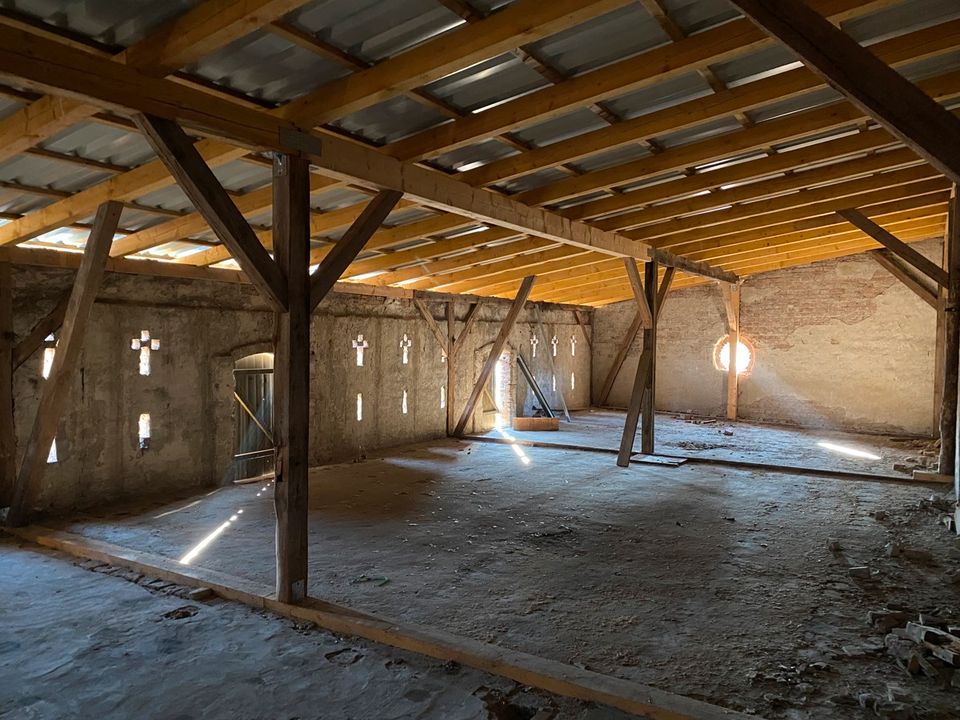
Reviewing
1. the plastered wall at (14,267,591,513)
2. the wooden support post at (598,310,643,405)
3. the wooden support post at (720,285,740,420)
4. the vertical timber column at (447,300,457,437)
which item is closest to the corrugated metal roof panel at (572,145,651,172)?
the plastered wall at (14,267,591,513)

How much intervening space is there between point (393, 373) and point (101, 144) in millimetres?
6354

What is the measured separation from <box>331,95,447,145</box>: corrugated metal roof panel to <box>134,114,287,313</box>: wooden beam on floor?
1.05 metres

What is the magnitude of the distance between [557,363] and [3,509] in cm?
1116

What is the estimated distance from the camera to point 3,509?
18.2 feet

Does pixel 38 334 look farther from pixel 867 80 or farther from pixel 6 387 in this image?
pixel 867 80

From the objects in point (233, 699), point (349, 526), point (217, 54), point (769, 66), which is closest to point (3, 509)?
point (349, 526)

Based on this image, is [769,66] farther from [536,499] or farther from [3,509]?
[3,509]

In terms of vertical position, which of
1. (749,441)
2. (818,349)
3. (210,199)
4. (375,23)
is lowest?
(749,441)

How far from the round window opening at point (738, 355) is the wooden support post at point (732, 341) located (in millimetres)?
85

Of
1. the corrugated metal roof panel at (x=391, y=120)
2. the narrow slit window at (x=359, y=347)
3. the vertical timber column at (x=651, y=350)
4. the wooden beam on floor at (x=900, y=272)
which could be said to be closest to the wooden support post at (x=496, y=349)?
the vertical timber column at (x=651, y=350)

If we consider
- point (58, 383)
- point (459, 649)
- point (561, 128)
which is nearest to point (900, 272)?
point (561, 128)

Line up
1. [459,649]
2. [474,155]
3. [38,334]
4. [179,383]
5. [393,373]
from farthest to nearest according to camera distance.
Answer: [393,373]
[179,383]
[38,334]
[474,155]
[459,649]

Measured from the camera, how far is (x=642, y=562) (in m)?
4.71

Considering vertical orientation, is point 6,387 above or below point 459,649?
above
